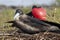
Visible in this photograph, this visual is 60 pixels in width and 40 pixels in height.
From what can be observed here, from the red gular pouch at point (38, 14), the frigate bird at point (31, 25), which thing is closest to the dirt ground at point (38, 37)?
the frigate bird at point (31, 25)

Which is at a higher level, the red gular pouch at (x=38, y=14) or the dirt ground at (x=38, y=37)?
the red gular pouch at (x=38, y=14)

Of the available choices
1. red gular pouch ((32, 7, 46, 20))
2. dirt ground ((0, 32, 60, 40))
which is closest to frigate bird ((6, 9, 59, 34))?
dirt ground ((0, 32, 60, 40))

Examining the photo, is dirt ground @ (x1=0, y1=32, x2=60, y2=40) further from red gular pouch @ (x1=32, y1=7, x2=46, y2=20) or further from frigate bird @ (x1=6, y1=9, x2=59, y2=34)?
red gular pouch @ (x1=32, y1=7, x2=46, y2=20)

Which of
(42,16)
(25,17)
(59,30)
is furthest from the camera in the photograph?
(42,16)

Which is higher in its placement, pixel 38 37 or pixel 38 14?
pixel 38 14

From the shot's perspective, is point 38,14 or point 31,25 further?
point 38,14

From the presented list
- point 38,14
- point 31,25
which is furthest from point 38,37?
point 38,14

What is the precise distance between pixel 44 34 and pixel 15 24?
24.8 inches

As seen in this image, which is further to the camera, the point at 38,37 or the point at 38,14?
the point at 38,14

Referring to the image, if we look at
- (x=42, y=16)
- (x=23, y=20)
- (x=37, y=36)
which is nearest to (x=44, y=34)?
(x=37, y=36)

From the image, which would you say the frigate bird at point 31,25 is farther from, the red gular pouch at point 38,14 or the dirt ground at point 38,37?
the red gular pouch at point 38,14

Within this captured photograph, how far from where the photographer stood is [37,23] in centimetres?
534

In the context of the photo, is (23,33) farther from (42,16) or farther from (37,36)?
(42,16)

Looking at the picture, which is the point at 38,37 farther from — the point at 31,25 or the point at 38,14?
the point at 38,14
